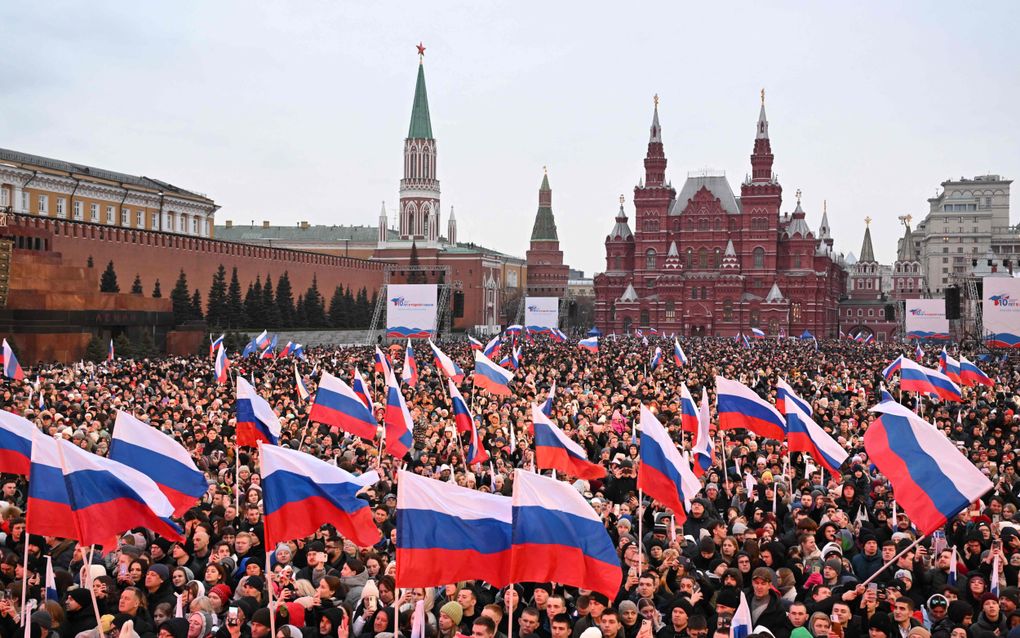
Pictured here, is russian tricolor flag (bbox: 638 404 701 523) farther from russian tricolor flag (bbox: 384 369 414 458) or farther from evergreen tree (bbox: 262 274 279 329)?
evergreen tree (bbox: 262 274 279 329)

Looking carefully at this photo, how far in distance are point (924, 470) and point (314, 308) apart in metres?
58.5

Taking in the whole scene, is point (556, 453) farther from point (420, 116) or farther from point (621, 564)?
point (420, 116)

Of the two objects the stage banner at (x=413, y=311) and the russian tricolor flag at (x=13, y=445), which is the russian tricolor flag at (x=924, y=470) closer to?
the russian tricolor flag at (x=13, y=445)

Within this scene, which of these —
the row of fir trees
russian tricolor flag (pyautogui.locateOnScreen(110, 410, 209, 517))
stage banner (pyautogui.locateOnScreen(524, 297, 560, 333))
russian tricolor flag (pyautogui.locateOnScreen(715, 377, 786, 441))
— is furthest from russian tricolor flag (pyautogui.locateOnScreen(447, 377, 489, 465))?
stage banner (pyautogui.locateOnScreen(524, 297, 560, 333))

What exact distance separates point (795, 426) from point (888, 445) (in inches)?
140

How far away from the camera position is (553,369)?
1251 inches

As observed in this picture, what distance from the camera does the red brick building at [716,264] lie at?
80.4 meters

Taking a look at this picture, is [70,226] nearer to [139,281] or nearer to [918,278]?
[139,281]

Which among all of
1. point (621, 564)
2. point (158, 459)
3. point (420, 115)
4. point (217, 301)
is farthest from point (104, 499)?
point (420, 115)

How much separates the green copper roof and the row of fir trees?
3449 cm

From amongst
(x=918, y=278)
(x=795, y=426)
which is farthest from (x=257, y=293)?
(x=918, y=278)

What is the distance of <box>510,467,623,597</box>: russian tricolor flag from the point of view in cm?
681

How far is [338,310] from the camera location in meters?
67.7

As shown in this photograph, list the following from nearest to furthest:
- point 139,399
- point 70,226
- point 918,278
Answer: point 139,399 < point 70,226 < point 918,278
